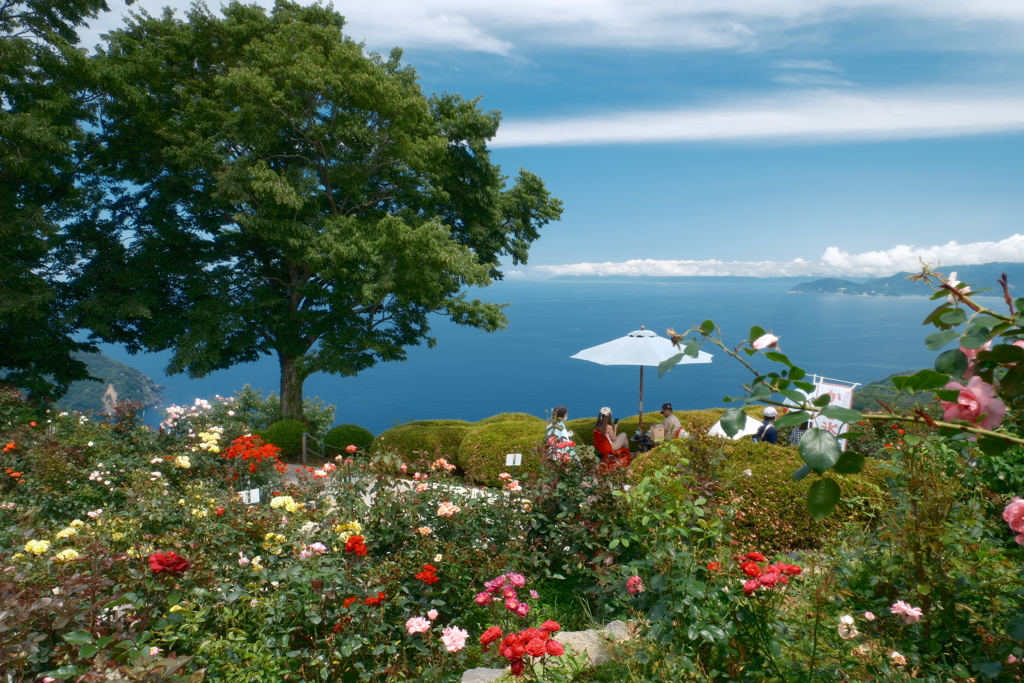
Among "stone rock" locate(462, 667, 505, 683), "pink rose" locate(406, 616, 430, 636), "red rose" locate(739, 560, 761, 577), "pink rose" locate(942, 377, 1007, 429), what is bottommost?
"stone rock" locate(462, 667, 505, 683)

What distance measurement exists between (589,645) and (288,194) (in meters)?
10.6

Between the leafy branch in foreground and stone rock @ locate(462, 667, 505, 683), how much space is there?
2.10m

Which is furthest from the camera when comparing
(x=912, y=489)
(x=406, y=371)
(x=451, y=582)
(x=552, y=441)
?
(x=406, y=371)

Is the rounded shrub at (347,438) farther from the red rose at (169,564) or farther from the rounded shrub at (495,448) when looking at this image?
the red rose at (169,564)

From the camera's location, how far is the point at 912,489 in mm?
2846

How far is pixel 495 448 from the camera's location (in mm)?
8930

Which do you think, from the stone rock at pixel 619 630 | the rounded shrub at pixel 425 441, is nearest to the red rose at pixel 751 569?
the stone rock at pixel 619 630

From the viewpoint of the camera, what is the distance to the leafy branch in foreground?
1.25 m

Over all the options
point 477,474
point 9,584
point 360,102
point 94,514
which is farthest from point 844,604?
point 360,102

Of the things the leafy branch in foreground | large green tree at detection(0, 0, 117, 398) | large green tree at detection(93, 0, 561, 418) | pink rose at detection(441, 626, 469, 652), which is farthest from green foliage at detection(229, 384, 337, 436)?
the leafy branch in foreground

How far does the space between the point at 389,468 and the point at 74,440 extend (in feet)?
15.0

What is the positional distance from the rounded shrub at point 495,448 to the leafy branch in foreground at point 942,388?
23.3 ft

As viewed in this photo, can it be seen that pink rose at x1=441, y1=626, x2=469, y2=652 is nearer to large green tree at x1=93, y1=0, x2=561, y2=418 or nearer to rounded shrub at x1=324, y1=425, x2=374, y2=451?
large green tree at x1=93, y1=0, x2=561, y2=418

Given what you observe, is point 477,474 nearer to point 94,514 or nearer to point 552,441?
point 552,441
